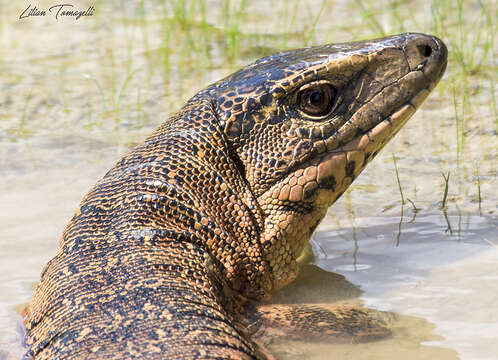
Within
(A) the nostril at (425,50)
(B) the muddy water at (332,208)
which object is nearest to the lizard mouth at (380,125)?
(A) the nostril at (425,50)

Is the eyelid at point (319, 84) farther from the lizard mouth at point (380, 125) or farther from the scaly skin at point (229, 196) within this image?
the lizard mouth at point (380, 125)

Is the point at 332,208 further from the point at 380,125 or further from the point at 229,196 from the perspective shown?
the point at 229,196

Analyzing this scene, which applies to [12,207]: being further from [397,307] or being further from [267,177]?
[397,307]

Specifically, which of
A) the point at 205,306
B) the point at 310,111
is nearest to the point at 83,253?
the point at 205,306

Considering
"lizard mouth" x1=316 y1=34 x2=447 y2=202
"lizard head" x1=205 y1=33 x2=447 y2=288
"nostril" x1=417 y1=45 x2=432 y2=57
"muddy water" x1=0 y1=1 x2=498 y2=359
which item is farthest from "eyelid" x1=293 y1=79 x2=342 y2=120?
"muddy water" x1=0 y1=1 x2=498 y2=359

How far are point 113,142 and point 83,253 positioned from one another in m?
3.90

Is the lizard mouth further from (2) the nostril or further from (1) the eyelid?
(1) the eyelid

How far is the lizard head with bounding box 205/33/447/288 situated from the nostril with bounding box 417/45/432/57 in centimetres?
3

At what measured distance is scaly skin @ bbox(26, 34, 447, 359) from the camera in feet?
10.5

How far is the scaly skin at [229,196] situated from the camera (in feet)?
10.5

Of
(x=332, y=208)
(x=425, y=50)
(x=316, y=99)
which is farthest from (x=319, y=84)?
(x=332, y=208)

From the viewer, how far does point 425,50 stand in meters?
4.24

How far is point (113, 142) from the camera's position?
7164mm

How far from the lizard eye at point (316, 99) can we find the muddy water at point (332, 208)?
122cm
